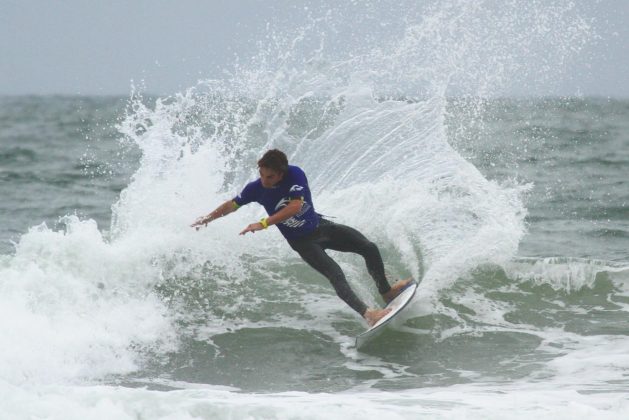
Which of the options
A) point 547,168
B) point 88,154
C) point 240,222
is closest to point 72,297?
point 240,222

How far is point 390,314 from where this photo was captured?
25.6 feet

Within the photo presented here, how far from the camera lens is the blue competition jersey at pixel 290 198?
7.62 meters

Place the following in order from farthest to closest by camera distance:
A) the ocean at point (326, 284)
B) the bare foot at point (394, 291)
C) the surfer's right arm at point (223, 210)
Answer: the bare foot at point (394, 291) < the surfer's right arm at point (223, 210) < the ocean at point (326, 284)

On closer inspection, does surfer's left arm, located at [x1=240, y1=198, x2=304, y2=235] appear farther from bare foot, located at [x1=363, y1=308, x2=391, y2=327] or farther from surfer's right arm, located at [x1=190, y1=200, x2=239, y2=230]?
bare foot, located at [x1=363, y1=308, x2=391, y2=327]

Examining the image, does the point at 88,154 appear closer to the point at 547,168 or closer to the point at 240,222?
the point at 547,168

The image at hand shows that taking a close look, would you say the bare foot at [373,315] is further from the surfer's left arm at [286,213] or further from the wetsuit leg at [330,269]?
the surfer's left arm at [286,213]

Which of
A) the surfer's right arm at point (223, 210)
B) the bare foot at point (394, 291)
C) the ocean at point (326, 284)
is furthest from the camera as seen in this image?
the bare foot at point (394, 291)

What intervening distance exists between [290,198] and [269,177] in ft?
0.87

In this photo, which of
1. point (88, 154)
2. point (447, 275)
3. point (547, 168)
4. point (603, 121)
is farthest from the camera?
point (603, 121)

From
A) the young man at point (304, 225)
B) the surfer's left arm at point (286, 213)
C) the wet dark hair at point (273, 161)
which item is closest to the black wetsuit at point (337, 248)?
the young man at point (304, 225)

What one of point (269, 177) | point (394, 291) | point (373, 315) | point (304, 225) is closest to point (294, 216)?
point (304, 225)

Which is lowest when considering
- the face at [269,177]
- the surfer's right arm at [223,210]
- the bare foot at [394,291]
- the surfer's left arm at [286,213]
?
the bare foot at [394,291]

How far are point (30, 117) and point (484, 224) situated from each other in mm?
35334

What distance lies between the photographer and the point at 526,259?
10.4m
